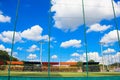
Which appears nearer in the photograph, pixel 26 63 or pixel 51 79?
pixel 51 79

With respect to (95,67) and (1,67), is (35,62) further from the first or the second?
(95,67)

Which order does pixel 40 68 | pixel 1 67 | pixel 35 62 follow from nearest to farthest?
1. pixel 40 68
2. pixel 1 67
3. pixel 35 62

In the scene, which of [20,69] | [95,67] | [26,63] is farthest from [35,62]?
[95,67]

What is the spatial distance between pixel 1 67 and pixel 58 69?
12123mm

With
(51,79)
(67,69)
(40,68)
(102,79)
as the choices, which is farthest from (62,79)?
(67,69)

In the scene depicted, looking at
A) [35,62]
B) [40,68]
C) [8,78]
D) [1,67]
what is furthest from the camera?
[35,62]

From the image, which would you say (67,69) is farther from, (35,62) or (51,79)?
(51,79)

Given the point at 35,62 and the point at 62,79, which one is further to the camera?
the point at 35,62

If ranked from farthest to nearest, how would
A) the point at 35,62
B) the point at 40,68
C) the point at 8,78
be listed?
the point at 35,62 < the point at 40,68 < the point at 8,78

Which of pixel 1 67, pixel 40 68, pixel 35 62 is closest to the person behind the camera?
pixel 40 68

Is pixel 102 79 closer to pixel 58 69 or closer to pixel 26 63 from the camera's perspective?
pixel 58 69

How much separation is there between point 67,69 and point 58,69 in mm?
2357

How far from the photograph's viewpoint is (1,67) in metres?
46.4

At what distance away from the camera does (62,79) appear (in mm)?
13781
